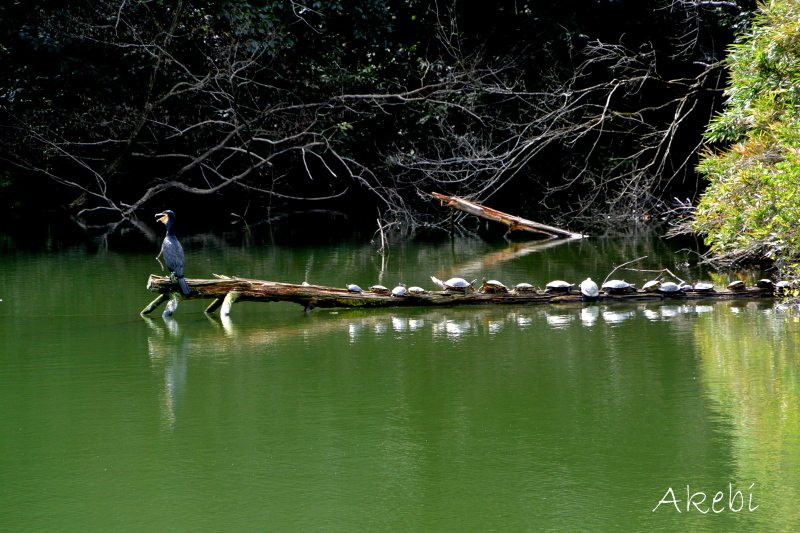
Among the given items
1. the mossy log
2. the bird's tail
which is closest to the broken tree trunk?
the mossy log

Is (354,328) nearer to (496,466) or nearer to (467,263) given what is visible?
(496,466)

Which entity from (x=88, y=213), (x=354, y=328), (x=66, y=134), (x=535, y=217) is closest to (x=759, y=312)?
(x=354, y=328)

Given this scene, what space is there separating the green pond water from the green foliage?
662mm

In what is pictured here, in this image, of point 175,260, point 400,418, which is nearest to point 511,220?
point 175,260

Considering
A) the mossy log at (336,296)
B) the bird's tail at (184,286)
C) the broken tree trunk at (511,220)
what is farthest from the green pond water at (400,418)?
the broken tree trunk at (511,220)

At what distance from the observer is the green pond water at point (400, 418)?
12.8 feet

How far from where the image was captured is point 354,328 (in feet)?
25.3

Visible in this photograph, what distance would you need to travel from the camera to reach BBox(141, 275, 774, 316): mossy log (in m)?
8.11

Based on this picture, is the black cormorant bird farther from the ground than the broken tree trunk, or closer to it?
closer to it

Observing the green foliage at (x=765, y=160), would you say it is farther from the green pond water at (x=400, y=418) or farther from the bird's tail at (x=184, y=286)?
the bird's tail at (x=184, y=286)

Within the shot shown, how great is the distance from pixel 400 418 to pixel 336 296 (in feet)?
10.7

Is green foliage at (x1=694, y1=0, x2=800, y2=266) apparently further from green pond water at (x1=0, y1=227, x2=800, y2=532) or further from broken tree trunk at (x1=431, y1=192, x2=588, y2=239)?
broken tree trunk at (x1=431, y1=192, x2=588, y2=239)

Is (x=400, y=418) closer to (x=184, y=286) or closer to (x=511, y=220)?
(x=184, y=286)

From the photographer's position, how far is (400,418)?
5.12 meters
